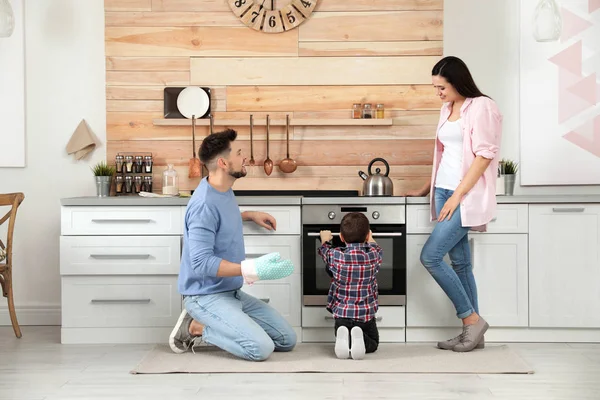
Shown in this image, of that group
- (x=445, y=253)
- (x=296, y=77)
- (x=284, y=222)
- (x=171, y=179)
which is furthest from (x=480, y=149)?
(x=171, y=179)

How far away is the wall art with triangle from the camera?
15.6 feet

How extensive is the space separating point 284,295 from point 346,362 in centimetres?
66

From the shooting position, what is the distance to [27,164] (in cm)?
489

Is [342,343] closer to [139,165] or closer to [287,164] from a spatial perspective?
[287,164]

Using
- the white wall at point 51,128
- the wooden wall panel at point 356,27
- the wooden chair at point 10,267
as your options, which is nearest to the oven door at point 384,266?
the wooden wall panel at point 356,27

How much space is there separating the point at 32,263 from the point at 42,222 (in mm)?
256

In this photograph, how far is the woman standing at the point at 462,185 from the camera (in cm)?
390

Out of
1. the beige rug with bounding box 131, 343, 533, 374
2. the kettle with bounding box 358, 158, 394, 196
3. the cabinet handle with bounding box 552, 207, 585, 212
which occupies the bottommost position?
the beige rug with bounding box 131, 343, 533, 374

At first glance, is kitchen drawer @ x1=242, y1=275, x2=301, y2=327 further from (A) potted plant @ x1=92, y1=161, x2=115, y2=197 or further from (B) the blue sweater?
(A) potted plant @ x1=92, y1=161, x2=115, y2=197

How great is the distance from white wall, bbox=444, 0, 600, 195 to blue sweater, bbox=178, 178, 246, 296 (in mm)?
1824

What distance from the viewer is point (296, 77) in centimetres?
485

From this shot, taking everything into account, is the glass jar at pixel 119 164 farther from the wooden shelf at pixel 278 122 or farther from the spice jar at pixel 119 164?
the wooden shelf at pixel 278 122

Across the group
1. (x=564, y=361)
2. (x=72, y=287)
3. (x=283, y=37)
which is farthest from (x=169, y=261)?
(x=564, y=361)

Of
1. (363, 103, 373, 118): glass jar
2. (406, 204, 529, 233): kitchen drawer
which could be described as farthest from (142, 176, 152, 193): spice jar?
(406, 204, 529, 233): kitchen drawer
